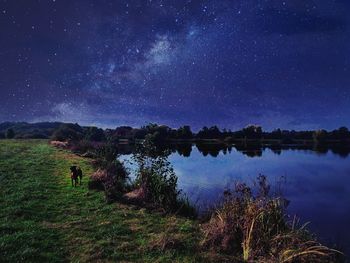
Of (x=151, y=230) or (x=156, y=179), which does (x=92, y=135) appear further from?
(x=151, y=230)

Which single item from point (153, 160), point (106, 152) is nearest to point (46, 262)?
point (153, 160)

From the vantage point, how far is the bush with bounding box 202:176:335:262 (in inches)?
305

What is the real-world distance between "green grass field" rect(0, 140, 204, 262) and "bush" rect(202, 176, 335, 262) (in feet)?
2.90

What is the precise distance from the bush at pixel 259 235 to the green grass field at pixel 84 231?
2.90 feet

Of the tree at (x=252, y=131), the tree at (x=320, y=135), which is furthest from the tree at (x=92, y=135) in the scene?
the tree at (x=320, y=135)

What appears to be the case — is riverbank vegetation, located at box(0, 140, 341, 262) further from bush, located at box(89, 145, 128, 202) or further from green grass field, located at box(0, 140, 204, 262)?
bush, located at box(89, 145, 128, 202)

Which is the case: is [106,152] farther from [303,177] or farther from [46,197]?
[303,177]

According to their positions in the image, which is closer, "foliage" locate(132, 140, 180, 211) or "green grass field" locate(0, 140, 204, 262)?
"green grass field" locate(0, 140, 204, 262)

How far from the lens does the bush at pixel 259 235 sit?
305 inches

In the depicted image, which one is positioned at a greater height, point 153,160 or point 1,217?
point 153,160

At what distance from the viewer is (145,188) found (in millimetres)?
14453

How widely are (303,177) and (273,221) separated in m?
28.9

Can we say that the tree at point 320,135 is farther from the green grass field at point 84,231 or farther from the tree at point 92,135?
the green grass field at point 84,231

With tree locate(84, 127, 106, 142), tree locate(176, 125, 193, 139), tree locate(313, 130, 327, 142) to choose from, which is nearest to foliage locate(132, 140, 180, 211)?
tree locate(84, 127, 106, 142)
